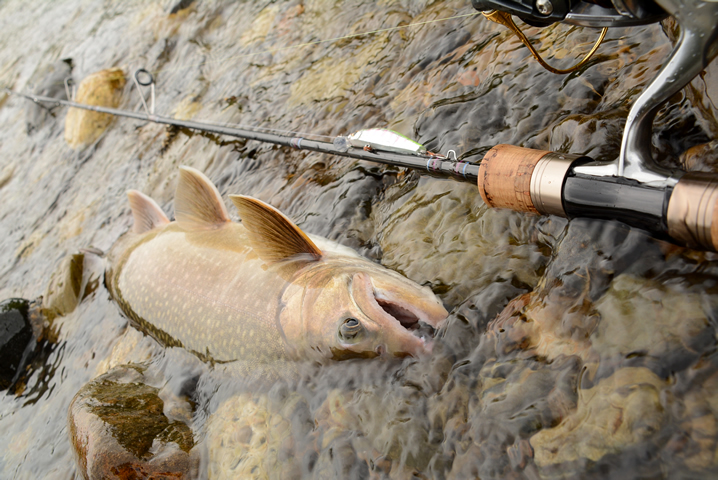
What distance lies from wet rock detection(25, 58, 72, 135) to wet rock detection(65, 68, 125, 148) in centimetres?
148

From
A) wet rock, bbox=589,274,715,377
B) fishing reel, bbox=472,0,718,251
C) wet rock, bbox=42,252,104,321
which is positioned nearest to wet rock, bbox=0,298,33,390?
wet rock, bbox=42,252,104,321

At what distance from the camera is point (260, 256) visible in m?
3.41

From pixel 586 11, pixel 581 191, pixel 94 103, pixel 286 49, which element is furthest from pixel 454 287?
pixel 94 103

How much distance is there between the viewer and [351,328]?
2.70 metres

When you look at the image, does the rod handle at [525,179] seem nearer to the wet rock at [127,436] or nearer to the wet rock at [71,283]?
the wet rock at [127,436]

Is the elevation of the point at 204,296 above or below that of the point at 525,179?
below

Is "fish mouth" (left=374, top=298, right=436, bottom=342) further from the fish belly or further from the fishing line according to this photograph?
the fishing line

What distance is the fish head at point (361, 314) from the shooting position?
2689mm

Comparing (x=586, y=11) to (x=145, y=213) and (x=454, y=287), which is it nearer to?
(x=454, y=287)

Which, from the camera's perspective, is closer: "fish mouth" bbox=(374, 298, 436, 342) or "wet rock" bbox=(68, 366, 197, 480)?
"fish mouth" bbox=(374, 298, 436, 342)

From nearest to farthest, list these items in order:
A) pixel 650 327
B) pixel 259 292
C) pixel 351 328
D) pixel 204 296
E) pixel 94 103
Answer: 1. pixel 650 327
2. pixel 351 328
3. pixel 259 292
4. pixel 204 296
5. pixel 94 103

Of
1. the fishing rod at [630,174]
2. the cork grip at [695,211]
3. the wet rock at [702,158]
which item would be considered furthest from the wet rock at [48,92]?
the cork grip at [695,211]

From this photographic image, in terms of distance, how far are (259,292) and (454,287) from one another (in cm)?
135

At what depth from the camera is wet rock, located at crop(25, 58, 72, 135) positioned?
10070mm
